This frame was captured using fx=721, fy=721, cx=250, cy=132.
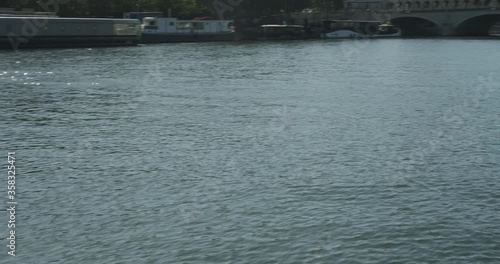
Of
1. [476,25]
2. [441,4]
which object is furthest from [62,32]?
[441,4]

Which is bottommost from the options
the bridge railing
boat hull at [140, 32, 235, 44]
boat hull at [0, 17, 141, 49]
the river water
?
boat hull at [140, 32, 235, 44]

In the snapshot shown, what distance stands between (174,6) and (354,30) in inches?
1236

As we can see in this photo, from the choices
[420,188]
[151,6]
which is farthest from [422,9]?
[420,188]

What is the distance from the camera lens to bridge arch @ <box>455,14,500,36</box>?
122 meters

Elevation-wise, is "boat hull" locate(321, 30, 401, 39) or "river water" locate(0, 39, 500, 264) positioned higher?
"river water" locate(0, 39, 500, 264)

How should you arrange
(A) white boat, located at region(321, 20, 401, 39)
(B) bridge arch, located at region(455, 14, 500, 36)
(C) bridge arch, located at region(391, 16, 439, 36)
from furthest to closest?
(C) bridge arch, located at region(391, 16, 439, 36)
(B) bridge arch, located at region(455, 14, 500, 36)
(A) white boat, located at region(321, 20, 401, 39)

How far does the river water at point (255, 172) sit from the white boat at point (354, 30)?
80.1 meters

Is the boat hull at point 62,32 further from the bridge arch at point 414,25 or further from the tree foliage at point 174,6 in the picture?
the bridge arch at point 414,25

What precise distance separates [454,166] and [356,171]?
2889mm

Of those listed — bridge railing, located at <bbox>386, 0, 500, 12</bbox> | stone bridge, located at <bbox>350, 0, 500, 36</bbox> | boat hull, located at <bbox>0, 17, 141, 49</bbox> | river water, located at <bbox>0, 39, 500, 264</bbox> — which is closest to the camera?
river water, located at <bbox>0, 39, 500, 264</bbox>

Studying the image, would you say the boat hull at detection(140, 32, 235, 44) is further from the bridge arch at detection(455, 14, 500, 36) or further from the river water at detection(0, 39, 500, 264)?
the river water at detection(0, 39, 500, 264)

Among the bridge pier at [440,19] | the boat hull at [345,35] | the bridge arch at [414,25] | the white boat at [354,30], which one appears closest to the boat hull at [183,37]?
the boat hull at [345,35]

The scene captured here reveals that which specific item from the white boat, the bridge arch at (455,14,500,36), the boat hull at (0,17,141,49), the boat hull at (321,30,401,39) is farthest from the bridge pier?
the boat hull at (0,17,141,49)

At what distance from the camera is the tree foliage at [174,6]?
309 feet
